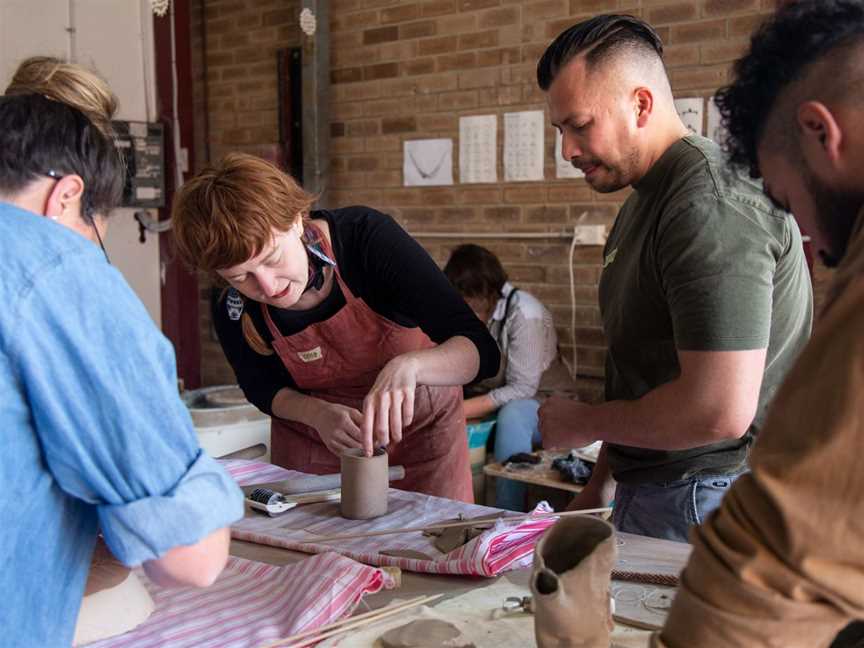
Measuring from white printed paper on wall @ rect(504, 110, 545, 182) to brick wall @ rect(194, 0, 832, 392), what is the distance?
0.05 m

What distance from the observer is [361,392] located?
2223 millimetres

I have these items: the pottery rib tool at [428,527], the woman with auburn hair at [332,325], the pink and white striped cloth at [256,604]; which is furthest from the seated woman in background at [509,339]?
the pink and white striped cloth at [256,604]

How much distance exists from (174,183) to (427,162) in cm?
156

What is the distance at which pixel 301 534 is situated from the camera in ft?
5.74

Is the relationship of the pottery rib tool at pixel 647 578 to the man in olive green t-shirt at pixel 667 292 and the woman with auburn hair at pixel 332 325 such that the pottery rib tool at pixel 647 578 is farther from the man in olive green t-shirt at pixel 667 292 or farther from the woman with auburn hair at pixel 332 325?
the woman with auburn hair at pixel 332 325

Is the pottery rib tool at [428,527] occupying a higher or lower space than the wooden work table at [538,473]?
higher

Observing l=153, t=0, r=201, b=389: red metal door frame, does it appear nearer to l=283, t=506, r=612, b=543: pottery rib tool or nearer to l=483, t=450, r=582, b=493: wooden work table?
l=483, t=450, r=582, b=493: wooden work table

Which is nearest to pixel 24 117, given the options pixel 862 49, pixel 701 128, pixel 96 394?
pixel 96 394

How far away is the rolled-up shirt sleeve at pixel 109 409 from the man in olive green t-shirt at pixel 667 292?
90 cm

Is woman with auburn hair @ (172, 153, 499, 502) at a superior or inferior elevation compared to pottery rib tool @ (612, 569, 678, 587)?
superior

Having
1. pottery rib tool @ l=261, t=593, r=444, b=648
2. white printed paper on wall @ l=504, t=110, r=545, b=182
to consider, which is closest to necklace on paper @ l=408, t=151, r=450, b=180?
white printed paper on wall @ l=504, t=110, r=545, b=182

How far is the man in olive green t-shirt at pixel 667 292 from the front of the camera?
1477 millimetres

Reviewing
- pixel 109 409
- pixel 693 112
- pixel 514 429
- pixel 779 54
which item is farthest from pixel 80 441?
pixel 693 112

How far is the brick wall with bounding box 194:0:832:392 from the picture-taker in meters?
3.86
